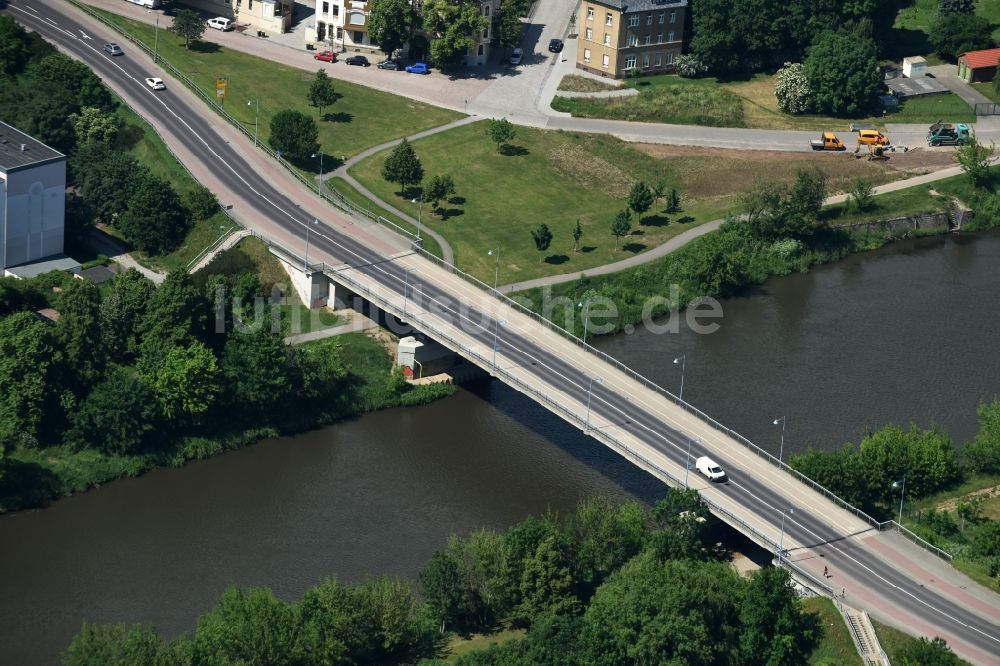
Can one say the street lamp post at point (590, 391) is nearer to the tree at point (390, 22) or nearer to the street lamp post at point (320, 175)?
the street lamp post at point (320, 175)

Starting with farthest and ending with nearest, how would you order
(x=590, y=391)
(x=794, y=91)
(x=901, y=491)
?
(x=794, y=91)
(x=590, y=391)
(x=901, y=491)

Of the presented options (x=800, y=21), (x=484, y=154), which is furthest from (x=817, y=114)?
(x=484, y=154)

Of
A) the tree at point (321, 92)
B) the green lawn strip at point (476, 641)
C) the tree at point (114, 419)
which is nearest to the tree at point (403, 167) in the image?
the tree at point (321, 92)

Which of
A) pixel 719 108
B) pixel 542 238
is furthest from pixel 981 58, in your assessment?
pixel 542 238

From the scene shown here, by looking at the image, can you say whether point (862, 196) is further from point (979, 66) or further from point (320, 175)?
point (320, 175)

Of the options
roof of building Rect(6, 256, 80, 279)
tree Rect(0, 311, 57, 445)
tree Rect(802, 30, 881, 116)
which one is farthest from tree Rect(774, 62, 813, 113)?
tree Rect(0, 311, 57, 445)

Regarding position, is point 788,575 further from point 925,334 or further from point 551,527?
point 925,334

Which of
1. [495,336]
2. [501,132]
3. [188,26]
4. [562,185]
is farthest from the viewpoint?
[188,26]

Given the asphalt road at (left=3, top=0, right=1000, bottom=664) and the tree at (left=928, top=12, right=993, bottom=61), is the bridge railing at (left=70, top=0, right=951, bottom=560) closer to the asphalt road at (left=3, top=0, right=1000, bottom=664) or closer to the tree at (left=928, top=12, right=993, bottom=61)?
the asphalt road at (left=3, top=0, right=1000, bottom=664)
